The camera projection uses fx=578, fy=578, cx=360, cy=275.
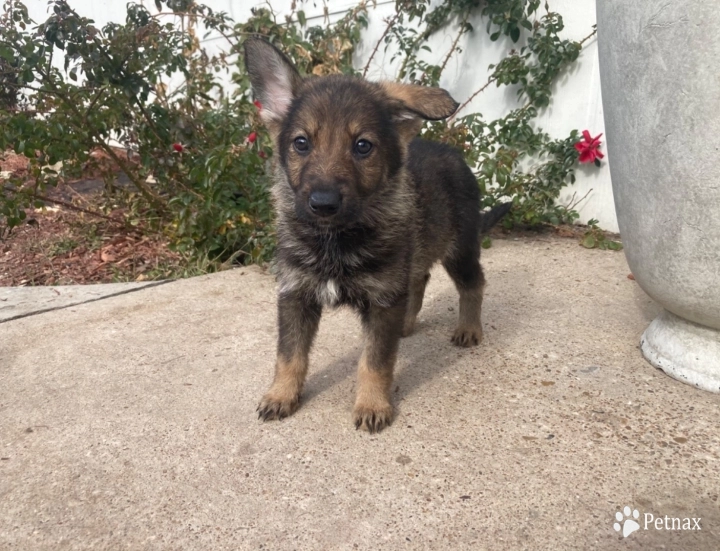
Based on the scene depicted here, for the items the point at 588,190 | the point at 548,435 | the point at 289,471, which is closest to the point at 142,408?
the point at 289,471

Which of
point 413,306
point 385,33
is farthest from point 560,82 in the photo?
point 413,306

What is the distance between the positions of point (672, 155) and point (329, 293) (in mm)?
1513

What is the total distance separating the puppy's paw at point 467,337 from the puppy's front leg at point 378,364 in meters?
0.85

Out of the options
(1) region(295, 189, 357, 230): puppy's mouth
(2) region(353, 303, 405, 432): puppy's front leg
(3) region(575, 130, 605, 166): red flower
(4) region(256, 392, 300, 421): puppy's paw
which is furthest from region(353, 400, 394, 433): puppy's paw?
(3) region(575, 130, 605, 166): red flower

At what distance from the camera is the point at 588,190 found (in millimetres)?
5469

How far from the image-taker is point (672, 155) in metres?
2.31

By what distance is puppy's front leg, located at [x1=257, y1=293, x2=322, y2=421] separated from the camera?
8.48 feet

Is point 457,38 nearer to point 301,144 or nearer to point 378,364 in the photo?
point 301,144

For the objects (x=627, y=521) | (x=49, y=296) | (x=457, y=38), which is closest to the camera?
(x=627, y=521)

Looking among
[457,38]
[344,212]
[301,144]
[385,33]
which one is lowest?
[344,212]

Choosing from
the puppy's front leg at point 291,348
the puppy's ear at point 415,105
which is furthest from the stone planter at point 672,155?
the puppy's front leg at point 291,348

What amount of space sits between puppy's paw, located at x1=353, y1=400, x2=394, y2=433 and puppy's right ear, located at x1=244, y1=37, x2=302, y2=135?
1.37 m

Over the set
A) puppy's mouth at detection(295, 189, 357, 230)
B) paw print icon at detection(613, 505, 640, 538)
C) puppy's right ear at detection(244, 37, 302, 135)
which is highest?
puppy's right ear at detection(244, 37, 302, 135)

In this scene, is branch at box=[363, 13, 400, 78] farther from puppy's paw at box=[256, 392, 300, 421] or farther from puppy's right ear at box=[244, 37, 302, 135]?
puppy's paw at box=[256, 392, 300, 421]
